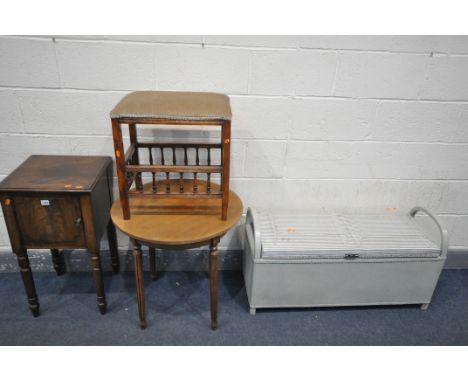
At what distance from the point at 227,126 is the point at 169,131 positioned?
2.00 ft

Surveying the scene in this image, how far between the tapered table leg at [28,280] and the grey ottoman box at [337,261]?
116 cm

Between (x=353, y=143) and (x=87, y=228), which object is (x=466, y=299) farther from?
(x=87, y=228)

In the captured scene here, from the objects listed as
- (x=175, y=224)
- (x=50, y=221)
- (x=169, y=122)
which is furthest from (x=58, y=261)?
(x=169, y=122)

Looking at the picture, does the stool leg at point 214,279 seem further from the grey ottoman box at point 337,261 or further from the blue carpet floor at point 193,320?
the grey ottoman box at point 337,261

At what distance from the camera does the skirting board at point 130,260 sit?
2.28m

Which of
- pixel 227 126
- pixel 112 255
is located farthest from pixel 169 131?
pixel 112 255

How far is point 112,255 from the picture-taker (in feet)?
7.39

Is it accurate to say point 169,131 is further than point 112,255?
No

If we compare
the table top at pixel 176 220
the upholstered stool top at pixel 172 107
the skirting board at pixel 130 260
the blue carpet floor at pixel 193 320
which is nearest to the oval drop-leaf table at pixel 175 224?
the table top at pixel 176 220

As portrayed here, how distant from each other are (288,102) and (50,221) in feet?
4.40

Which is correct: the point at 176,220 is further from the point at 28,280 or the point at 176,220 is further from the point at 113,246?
the point at 28,280

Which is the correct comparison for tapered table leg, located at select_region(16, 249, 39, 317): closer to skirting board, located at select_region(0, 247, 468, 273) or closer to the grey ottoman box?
skirting board, located at select_region(0, 247, 468, 273)

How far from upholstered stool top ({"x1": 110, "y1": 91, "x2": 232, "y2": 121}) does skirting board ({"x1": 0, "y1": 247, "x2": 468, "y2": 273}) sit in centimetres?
105

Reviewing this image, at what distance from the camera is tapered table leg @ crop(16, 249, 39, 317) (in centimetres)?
179
